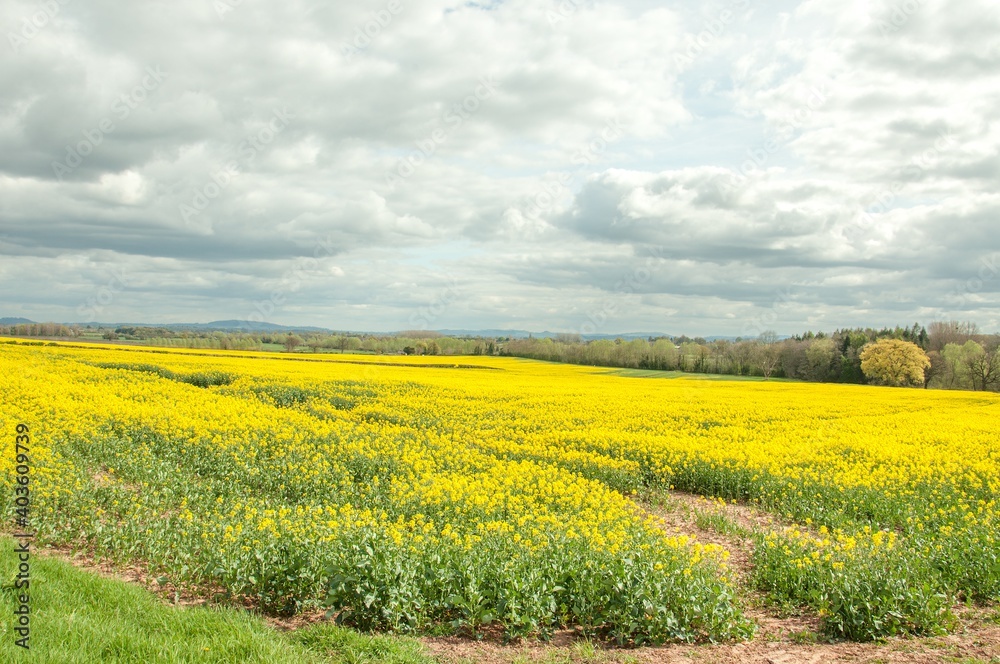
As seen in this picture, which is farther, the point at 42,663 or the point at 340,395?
the point at 340,395

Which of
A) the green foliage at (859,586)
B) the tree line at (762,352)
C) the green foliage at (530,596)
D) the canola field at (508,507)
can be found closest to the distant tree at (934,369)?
the tree line at (762,352)

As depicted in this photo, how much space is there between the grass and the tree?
78044mm

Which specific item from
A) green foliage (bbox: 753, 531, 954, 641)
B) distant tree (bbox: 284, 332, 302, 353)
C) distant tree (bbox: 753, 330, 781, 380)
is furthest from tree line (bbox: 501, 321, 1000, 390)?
green foliage (bbox: 753, 531, 954, 641)

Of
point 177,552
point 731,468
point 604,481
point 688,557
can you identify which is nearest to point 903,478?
point 731,468

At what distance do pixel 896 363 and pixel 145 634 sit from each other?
79713 mm

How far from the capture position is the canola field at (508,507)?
6.38 meters

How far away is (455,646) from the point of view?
5.85 metres

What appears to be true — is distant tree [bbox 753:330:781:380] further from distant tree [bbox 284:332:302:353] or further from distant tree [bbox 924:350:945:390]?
distant tree [bbox 284:332:302:353]

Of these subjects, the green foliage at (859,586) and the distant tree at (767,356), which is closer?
the green foliage at (859,586)

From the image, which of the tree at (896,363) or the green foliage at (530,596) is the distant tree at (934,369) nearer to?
the tree at (896,363)

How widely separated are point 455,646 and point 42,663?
3273mm

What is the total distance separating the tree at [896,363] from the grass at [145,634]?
78.0 m

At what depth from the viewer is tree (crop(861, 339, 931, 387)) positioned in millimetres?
68562

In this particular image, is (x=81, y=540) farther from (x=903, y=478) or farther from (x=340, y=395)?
(x=340, y=395)
